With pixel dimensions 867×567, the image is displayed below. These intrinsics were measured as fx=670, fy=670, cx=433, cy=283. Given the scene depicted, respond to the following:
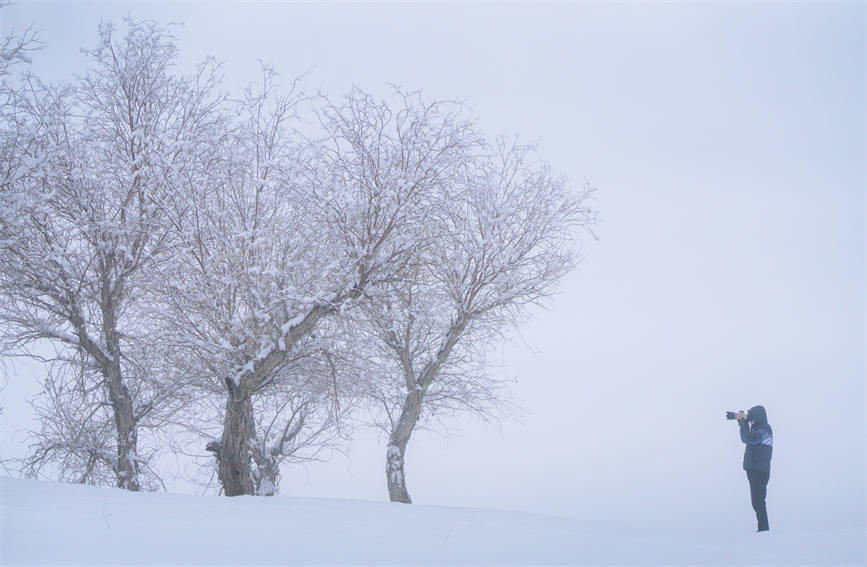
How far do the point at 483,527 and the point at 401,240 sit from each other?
5150 millimetres

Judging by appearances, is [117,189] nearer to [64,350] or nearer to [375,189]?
[64,350]

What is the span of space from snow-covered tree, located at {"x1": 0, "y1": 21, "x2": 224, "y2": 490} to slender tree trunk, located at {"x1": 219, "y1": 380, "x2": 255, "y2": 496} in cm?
256

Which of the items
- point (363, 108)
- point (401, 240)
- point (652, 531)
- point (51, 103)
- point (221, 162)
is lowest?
point (652, 531)

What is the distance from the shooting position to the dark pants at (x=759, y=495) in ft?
33.5

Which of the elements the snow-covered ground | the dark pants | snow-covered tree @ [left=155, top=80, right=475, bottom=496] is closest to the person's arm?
the dark pants

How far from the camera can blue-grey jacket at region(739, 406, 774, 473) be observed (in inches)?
400

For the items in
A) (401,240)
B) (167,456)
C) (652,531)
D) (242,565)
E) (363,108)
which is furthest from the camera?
(167,456)

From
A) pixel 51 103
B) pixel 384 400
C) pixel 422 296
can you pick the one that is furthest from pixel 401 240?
pixel 51 103

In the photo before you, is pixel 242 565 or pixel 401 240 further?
pixel 401 240

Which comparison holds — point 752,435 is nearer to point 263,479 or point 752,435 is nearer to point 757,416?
point 757,416

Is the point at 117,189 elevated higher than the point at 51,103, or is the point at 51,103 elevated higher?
the point at 51,103

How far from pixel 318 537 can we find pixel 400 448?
7.21 m

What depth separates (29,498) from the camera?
7777 mm

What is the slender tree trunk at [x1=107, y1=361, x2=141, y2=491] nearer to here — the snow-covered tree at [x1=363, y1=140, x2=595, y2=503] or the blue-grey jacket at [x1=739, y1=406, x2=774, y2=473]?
the snow-covered tree at [x1=363, y1=140, x2=595, y2=503]
